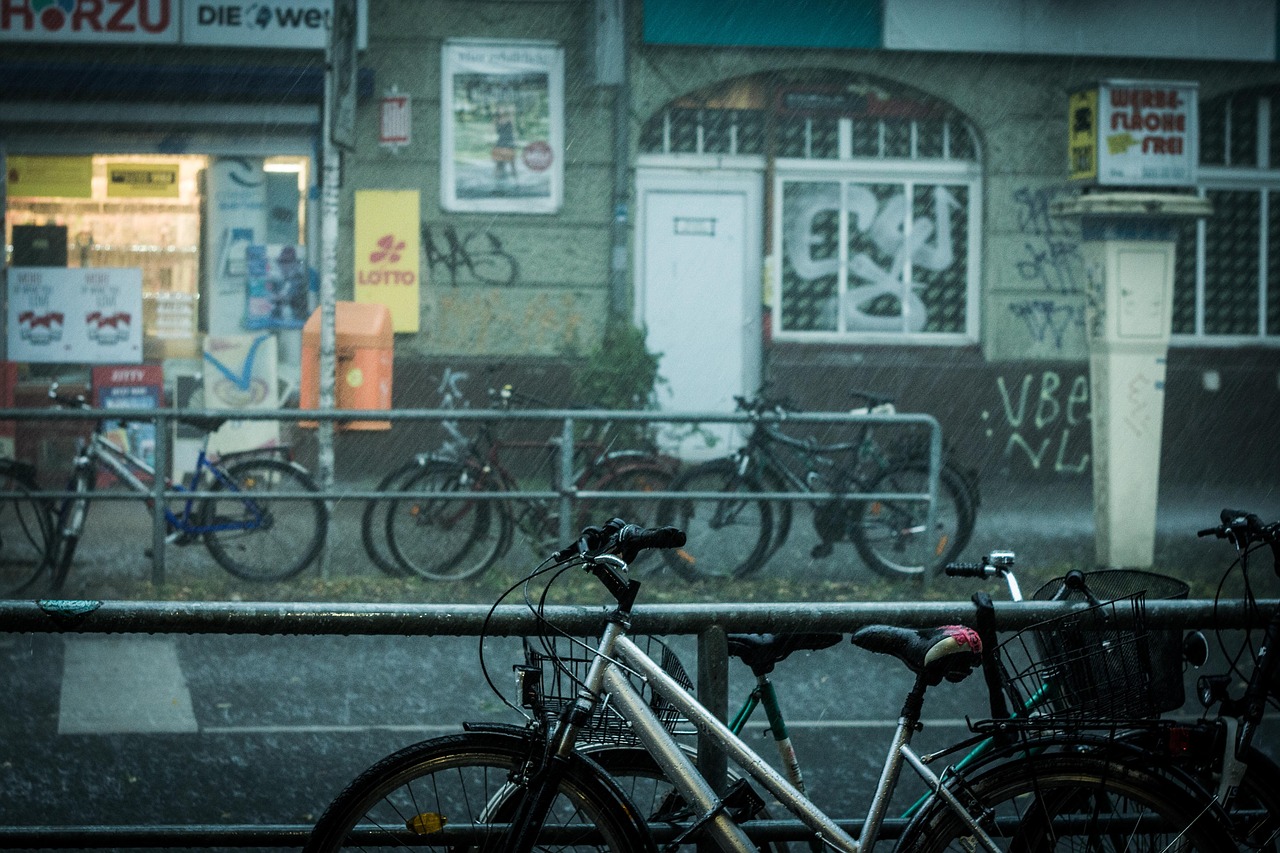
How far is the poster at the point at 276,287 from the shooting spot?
13.0m

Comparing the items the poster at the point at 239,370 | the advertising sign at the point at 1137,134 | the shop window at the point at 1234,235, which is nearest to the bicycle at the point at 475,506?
the advertising sign at the point at 1137,134

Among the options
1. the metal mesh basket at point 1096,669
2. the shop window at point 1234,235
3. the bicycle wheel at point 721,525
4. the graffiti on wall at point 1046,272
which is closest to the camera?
the metal mesh basket at point 1096,669

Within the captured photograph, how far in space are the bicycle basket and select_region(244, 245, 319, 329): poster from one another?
34.7ft

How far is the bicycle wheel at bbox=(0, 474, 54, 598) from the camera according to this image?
8.46 m

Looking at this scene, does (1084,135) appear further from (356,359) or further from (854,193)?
(356,359)

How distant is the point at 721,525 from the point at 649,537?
629cm

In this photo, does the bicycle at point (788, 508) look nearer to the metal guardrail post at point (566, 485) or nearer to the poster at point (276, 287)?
the metal guardrail post at point (566, 485)

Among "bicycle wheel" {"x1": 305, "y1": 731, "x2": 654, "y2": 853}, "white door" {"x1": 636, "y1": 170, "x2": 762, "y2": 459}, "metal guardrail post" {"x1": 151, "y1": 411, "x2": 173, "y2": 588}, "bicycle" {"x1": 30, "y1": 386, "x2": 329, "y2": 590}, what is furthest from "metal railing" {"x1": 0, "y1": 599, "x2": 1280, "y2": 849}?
"white door" {"x1": 636, "y1": 170, "x2": 762, "y2": 459}

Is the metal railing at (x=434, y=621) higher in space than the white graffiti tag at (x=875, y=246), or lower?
lower

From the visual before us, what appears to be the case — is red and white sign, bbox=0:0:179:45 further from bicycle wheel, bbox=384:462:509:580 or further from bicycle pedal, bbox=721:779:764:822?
bicycle pedal, bbox=721:779:764:822

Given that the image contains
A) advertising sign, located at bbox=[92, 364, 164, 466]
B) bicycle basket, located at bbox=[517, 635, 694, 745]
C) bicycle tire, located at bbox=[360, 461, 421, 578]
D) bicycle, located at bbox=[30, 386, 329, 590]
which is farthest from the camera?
advertising sign, located at bbox=[92, 364, 164, 466]

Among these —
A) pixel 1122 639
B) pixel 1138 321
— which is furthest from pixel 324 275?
pixel 1122 639

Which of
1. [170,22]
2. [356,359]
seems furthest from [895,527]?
[170,22]

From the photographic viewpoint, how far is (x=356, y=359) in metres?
11.8
